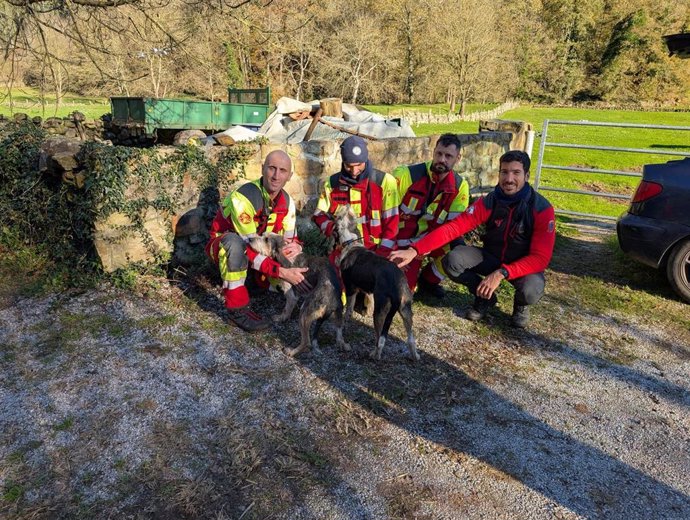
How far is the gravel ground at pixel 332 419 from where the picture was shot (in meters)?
2.68

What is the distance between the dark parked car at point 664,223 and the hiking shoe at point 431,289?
227 cm

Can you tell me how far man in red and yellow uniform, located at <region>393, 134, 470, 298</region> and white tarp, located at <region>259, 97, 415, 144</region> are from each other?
5.91 metres

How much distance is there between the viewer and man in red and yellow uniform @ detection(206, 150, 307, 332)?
4535 millimetres

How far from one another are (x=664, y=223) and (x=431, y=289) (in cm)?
268

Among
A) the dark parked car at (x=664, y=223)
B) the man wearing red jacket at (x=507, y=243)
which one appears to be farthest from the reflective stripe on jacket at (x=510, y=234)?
the dark parked car at (x=664, y=223)

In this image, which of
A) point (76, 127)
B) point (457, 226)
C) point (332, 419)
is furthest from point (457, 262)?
point (76, 127)

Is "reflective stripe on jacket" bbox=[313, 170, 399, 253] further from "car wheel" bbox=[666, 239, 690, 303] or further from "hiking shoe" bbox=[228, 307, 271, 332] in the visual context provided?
"car wheel" bbox=[666, 239, 690, 303]

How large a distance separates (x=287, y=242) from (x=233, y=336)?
109 centimetres

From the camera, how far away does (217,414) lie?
3346 millimetres

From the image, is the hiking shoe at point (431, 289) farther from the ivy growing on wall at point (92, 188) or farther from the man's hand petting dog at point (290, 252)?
the ivy growing on wall at point (92, 188)

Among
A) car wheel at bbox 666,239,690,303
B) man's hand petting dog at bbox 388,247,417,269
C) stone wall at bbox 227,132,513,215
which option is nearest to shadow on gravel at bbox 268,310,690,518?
man's hand petting dog at bbox 388,247,417,269

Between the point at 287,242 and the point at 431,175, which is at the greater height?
the point at 431,175

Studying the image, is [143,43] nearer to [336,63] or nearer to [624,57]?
[336,63]

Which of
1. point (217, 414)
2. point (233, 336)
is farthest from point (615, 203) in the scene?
point (217, 414)
